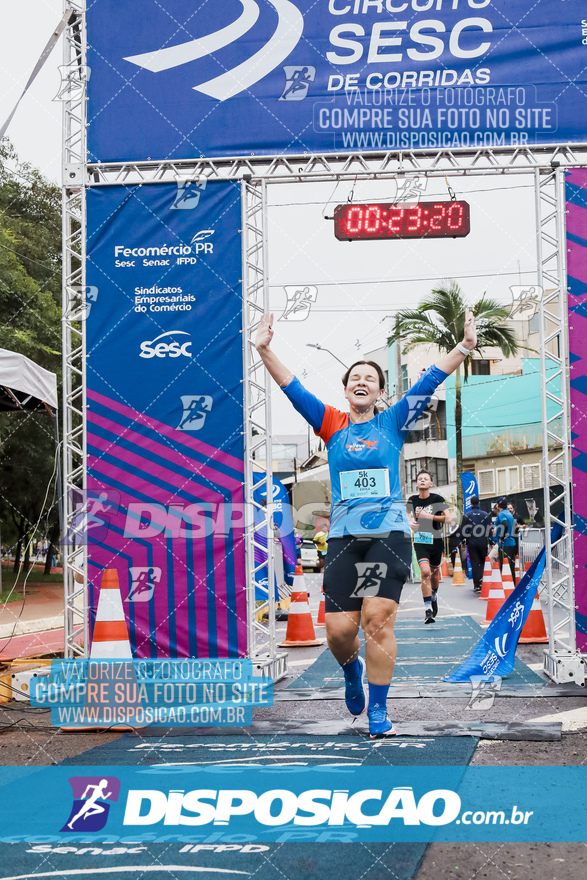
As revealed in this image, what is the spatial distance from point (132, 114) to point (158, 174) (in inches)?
22.8

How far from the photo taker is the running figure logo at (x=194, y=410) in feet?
27.4

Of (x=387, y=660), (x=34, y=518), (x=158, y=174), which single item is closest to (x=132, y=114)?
(x=158, y=174)

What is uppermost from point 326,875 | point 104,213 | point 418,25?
point 418,25

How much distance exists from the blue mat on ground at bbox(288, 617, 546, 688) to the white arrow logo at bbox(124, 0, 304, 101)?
211 inches

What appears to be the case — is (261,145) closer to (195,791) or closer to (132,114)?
(132,114)

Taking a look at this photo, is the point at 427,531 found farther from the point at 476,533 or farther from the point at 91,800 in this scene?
the point at 91,800

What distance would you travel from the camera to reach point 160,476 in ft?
27.3

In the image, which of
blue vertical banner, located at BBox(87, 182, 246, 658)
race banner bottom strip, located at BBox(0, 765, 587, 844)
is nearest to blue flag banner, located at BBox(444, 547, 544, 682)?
blue vertical banner, located at BBox(87, 182, 246, 658)

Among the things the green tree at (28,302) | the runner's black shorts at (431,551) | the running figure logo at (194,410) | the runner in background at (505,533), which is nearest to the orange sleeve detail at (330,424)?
the running figure logo at (194,410)

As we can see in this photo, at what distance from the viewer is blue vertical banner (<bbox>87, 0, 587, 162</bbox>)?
327 inches

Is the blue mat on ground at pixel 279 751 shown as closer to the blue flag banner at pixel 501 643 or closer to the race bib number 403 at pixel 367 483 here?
the race bib number 403 at pixel 367 483

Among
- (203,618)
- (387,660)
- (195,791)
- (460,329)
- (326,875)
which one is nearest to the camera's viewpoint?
Answer: (326,875)

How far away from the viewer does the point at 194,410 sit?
8.37 m

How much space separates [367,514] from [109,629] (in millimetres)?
2375
